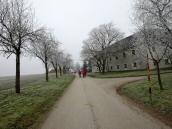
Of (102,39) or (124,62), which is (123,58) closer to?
(124,62)

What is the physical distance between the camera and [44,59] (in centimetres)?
3962

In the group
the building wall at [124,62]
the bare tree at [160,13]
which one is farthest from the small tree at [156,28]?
the building wall at [124,62]

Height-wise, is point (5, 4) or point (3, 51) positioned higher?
point (5, 4)

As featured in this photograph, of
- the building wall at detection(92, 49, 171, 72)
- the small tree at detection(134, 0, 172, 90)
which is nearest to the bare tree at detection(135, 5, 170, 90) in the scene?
the small tree at detection(134, 0, 172, 90)

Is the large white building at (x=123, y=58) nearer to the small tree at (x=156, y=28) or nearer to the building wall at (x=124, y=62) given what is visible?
the building wall at (x=124, y=62)

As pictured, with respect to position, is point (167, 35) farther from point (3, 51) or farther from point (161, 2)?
point (3, 51)

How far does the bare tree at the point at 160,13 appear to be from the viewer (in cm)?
1641

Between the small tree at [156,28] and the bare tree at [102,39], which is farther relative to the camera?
the bare tree at [102,39]

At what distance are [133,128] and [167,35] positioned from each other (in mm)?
11181

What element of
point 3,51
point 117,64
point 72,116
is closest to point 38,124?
point 72,116

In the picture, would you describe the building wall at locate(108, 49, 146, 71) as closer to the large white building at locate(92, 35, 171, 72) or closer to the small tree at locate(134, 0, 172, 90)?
the large white building at locate(92, 35, 171, 72)

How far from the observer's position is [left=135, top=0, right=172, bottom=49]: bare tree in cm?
1641

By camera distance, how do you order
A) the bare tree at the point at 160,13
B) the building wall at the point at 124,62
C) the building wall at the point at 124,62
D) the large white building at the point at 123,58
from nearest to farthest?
the bare tree at the point at 160,13
the building wall at the point at 124,62
the building wall at the point at 124,62
the large white building at the point at 123,58

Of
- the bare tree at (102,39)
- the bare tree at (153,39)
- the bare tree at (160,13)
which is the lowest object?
the bare tree at (153,39)
